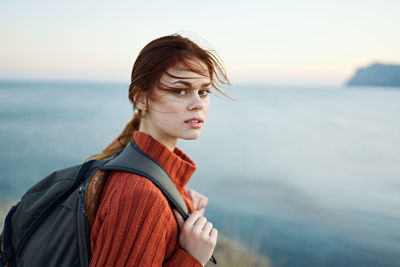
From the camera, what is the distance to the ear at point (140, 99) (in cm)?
164

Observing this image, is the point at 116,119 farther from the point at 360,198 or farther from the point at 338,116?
the point at 338,116

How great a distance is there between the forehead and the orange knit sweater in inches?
19.6

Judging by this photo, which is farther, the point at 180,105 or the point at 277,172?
the point at 277,172

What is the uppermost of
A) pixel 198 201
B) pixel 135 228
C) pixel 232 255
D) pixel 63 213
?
pixel 135 228

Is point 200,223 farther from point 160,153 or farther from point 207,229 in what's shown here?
point 160,153

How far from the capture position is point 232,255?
205 inches

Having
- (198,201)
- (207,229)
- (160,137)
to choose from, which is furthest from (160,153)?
(198,201)

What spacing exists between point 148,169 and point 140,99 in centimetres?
41

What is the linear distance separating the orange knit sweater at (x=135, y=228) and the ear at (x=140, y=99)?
0.39 meters

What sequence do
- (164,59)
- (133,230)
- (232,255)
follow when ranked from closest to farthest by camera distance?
(133,230) → (164,59) → (232,255)

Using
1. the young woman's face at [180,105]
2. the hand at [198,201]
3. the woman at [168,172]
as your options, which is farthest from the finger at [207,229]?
the hand at [198,201]

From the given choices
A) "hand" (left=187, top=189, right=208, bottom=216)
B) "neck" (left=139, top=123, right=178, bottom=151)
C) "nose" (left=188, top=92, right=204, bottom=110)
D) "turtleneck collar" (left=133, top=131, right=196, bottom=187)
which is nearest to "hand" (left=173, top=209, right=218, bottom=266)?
"turtleneck collar" (left=133, top=131, right=196, bottom=187)

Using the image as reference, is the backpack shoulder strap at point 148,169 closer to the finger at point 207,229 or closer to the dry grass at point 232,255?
the finger at point 207,229

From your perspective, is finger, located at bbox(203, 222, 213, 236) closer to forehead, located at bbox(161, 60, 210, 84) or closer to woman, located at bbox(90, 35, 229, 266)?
woman, located at bbox(90, 35, 229, 266)
